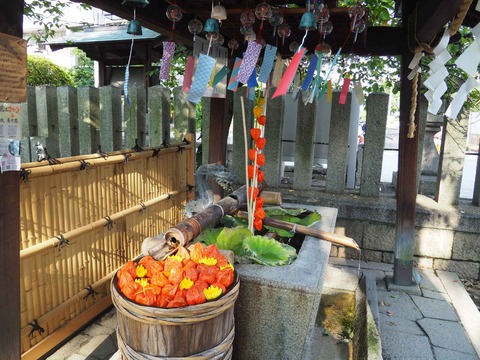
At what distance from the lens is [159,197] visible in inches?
182

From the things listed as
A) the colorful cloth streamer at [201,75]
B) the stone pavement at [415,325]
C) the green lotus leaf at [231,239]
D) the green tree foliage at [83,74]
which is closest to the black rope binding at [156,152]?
the green lotus leaf at [231,239]

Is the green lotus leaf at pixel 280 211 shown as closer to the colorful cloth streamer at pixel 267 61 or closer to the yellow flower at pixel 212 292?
the colorful cloth streamer at pixel 267 61

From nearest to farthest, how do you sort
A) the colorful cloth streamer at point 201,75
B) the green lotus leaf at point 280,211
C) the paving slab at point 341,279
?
the colorful cloth streamer at point 201,75, the paving slab at point 341,279, the green lotus leaf at point 280,211

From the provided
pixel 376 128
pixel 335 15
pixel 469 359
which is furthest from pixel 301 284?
pixel 376 128

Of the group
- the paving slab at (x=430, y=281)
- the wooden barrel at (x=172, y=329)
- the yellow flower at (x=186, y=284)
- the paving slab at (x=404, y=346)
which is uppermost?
the yellow flower at (x=186, y=284)

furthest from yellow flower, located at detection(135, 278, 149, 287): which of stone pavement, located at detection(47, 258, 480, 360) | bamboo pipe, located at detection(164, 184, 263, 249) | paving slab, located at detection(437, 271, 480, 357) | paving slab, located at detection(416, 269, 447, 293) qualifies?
paving slab, located at detection(416, 269, 447, 293)

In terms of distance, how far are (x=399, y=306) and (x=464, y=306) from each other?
0.69 m

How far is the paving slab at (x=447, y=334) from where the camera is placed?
134 inches

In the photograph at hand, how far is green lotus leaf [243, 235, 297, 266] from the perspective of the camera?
2896 mm

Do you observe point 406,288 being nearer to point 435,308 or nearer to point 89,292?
point 435,308

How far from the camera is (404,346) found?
3410 mm

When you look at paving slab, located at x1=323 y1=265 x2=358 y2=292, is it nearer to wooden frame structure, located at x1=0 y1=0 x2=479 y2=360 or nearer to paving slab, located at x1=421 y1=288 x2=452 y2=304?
wooden frame structure, located at x1=0 y1=0 x2=479 y2=360

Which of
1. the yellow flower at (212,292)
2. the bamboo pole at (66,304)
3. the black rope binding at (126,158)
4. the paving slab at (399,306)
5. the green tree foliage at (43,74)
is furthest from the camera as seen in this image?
the green tree foliage at (43,74)

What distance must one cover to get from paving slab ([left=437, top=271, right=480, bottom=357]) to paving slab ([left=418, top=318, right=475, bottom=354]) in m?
0.06
